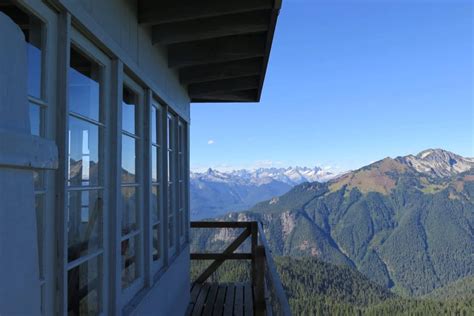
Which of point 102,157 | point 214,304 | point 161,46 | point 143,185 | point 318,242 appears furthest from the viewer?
point 318,242

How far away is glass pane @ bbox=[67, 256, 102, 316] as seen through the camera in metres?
1.84

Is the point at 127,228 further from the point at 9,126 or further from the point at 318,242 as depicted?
the point at 318,242

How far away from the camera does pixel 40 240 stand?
4.83ft

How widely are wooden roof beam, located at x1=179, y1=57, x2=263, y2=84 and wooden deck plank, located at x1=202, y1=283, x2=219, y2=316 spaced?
2.62m

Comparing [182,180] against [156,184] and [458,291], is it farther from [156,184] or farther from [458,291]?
[458,291]

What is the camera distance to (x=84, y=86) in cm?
203

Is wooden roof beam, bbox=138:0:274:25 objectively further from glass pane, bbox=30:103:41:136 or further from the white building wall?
glass pane, bbox=30:103:41:136

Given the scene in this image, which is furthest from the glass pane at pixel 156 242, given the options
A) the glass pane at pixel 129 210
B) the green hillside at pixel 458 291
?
the green hillside at pixel 458 291

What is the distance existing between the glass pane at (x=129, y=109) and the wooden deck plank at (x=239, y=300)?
287 cm

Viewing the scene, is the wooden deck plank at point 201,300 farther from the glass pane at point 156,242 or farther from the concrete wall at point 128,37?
the concrete wall at point 128,37

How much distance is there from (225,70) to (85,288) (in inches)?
108

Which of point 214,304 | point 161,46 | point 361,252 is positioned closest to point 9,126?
point 161,46

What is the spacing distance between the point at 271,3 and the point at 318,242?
17165 cm

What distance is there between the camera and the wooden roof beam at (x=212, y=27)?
3047mm
